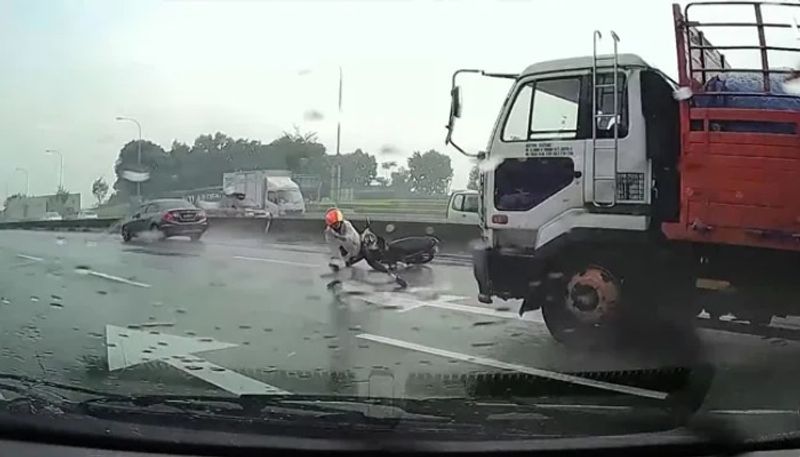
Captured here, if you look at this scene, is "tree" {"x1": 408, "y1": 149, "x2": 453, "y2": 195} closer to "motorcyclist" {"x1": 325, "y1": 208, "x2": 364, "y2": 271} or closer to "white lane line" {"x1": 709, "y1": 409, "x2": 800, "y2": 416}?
"motorcyclist" {"x1": 325, "y1": 208, "x2": 364, "y2": 271}

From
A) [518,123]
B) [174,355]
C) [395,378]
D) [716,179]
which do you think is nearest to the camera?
[395,378]

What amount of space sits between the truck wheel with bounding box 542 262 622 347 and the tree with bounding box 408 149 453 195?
80cm

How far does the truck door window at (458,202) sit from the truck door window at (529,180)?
0.19 m

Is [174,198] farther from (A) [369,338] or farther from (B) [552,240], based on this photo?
(B) [552,240]

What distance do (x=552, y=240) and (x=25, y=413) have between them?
2.80 metres

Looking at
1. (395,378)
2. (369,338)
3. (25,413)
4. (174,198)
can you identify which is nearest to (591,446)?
(395,378)

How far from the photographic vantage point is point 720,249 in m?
4.57

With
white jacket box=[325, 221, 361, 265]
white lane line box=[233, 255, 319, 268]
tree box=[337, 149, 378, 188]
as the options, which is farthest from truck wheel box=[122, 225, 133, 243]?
tree box=[337, 149, 378, 188]

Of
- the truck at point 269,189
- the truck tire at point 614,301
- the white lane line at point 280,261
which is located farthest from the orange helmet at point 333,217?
Answer: the truck tire at point 614,301

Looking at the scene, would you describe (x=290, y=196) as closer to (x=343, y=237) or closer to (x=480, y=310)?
(x=343, y=237)

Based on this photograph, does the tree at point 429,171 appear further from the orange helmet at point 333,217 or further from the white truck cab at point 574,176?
the orange helmet at point 333,217

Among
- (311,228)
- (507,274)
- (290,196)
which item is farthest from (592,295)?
(290,196)

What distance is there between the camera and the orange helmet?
→ 4.87 metres

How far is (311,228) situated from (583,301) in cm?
156
